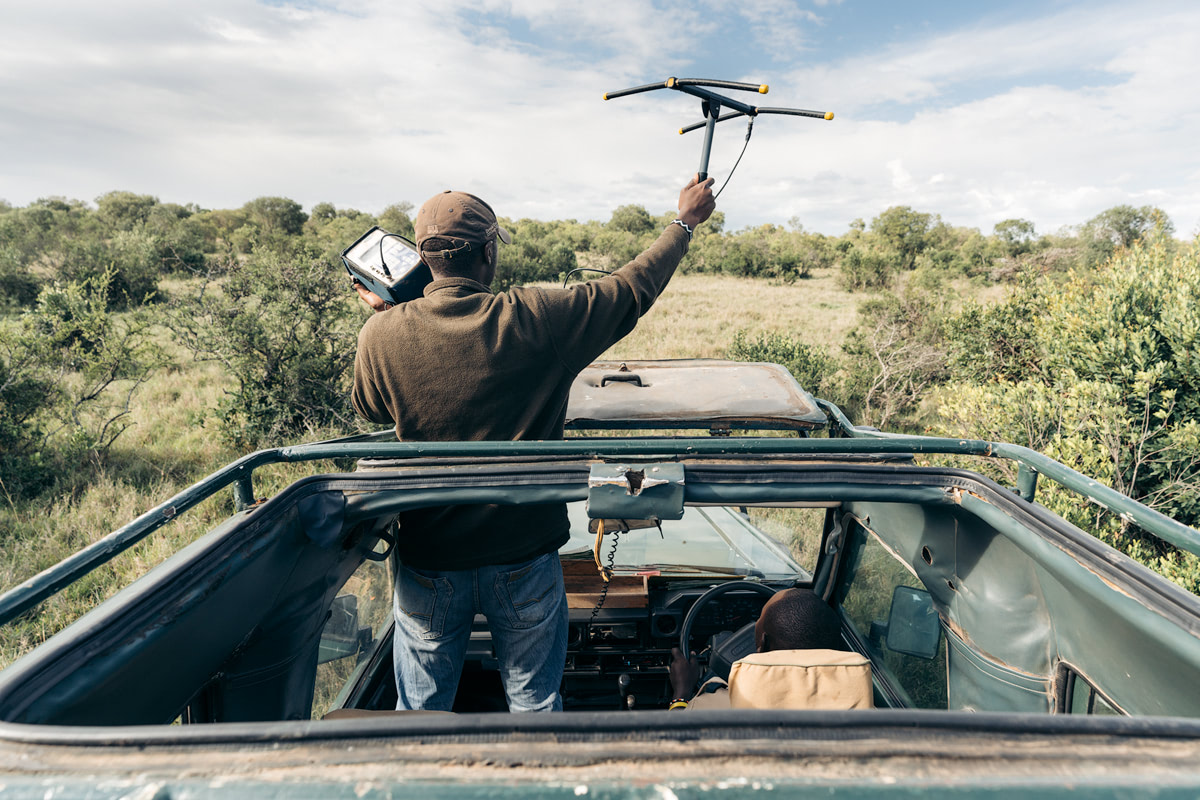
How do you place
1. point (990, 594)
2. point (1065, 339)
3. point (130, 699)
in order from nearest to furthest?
point (130, 699)
point (990, 594)
point (1065, 339)

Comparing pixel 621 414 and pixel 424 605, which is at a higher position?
pixel 621 414

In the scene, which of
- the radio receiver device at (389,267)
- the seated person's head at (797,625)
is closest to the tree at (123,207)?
the radio receiver device at (389,267)

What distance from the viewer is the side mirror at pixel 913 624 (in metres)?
2.28

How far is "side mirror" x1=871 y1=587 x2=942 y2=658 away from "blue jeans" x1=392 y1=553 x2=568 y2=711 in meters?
1.27

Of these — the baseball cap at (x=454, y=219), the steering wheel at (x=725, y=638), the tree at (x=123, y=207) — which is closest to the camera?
the baseball cap at (x=454, y=219)

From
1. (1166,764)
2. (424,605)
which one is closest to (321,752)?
(1166,764)

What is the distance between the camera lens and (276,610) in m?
1.78

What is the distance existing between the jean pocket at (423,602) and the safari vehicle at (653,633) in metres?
0.20

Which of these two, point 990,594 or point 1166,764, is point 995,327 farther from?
point 1166,764

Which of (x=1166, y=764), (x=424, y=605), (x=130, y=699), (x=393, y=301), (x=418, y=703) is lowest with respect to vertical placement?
(x=418, y=703)

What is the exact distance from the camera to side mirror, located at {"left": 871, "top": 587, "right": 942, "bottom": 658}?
2277 millimetres

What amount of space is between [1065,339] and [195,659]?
22.8 feet

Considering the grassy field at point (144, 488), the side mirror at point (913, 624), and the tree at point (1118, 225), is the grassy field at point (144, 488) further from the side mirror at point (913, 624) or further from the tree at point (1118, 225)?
the tree at point (1118, 225)

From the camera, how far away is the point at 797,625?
2039 mm
